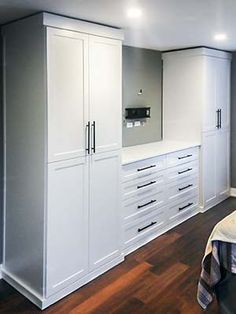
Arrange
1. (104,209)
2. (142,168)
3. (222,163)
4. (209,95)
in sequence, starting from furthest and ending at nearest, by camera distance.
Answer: (222,163), (209,95), (142,168), (104,209)

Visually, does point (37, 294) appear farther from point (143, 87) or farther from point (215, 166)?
point (215, 166)

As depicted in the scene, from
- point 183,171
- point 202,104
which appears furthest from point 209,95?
point 183,171

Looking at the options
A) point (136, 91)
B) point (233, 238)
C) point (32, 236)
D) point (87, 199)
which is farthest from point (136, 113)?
point (233, 238)

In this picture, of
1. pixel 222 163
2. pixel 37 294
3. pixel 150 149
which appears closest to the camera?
pixel 37 294

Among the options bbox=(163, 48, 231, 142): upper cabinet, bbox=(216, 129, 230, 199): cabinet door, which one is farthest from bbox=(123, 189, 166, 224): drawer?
bbox=(216, 129, 230, 199): cabinet door

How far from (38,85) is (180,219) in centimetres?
265

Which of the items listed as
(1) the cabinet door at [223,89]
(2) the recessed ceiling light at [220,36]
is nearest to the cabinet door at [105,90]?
(2) the recessed ceiling light at [220,36]

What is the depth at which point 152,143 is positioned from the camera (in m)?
4.61

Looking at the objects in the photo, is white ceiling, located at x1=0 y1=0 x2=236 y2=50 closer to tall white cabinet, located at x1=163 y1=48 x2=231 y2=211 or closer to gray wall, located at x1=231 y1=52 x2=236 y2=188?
tall white cabinet, located at x1=163 y1=48 x2=231 y2=211

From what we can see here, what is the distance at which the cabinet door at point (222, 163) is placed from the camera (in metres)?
4.98

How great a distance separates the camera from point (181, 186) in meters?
4.27

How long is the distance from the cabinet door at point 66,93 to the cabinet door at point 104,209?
288 millimetres

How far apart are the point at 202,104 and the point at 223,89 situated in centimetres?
68

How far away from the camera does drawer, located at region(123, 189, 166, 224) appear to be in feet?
11.1
